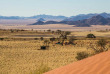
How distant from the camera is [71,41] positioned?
45094 millimetres

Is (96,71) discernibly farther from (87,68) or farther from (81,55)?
(81,55)

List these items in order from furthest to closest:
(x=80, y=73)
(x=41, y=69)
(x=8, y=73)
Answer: (x=8, y=73)
(x=41, y=69)
(x=80, y=73)

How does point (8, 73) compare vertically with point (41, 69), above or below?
A: below

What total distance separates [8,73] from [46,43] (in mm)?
25421

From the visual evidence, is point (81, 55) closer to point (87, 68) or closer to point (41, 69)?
point (41, 69)

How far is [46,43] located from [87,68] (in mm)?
35476

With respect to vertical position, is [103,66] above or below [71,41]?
above

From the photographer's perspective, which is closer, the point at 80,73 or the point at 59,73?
the point at 80,73

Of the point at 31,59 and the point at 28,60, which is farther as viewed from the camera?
the point at 31,59

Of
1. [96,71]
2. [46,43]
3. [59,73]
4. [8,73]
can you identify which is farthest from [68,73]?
[46,43]

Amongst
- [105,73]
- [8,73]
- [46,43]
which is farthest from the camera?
[46,43]

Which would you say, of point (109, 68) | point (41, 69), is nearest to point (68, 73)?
point (109, 68)

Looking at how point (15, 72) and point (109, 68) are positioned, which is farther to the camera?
point (15, 72)

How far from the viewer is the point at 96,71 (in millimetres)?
6645
